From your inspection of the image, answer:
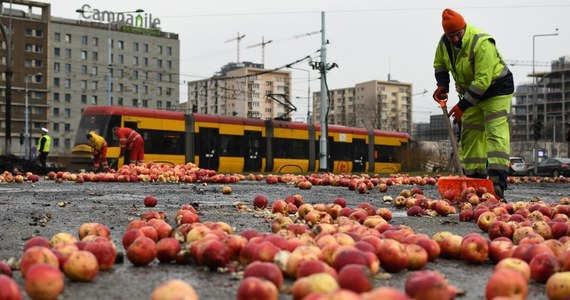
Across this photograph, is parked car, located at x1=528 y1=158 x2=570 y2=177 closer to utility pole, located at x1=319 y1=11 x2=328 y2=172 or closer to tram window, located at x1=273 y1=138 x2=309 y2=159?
tram window, located at x1=273 y1=138 x2=309 y2=159

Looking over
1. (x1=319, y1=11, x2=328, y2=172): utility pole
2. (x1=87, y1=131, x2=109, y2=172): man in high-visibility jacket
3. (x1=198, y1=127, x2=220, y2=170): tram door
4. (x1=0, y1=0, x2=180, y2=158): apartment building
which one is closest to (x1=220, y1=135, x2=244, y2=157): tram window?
(x1=198, y1=127, x2=220, y2=170): tram door

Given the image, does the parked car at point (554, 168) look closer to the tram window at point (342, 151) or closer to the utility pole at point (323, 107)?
the tram window at point (342, 151)

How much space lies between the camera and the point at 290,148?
28.9m

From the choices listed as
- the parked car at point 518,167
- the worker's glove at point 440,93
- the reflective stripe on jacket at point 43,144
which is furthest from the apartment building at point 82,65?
the worker's glove at point 440,93

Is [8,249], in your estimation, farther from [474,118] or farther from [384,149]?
[384,149]

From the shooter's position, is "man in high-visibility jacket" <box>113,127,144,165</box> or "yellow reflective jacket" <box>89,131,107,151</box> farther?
"yellow reflective jacket" <box>89,131,107,151</box>

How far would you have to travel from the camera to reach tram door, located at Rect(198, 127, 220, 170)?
25.5m

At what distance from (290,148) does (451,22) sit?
22.5m

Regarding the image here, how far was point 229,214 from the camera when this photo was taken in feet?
16.3

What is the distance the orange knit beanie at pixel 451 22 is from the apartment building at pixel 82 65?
285ft

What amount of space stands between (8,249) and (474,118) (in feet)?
17.4

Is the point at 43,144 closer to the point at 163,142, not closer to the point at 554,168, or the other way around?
the point at 163,142

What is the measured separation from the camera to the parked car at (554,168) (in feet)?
130

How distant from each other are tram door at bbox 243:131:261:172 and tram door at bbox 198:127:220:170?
1493 millimetres
